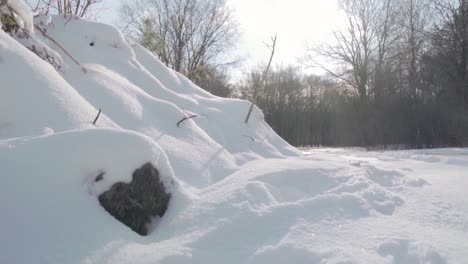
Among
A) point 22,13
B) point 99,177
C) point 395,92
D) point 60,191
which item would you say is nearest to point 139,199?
point 99,177

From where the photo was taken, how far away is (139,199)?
1.40 meters

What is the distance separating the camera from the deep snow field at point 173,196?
111 centimetres

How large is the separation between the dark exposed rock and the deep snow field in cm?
4

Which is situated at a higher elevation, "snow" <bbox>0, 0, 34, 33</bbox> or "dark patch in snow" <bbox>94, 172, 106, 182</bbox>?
"snow" <bbox>0, 0, 34, 33</bbox>

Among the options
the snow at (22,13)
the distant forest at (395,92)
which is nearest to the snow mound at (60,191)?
the snow at (22,13)

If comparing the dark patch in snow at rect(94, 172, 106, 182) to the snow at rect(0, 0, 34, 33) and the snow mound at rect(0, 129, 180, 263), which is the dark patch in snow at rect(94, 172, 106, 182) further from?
the snow at rect(0, 0, 34, 33)

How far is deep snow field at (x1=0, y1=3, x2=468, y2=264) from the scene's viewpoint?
111 cm

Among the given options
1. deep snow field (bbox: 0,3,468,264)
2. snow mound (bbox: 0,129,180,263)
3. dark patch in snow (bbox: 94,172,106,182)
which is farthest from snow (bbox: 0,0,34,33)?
dark patch in snow (bbox: 94,172,106,182)

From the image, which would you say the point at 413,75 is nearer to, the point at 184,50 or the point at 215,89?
the point at 215,89

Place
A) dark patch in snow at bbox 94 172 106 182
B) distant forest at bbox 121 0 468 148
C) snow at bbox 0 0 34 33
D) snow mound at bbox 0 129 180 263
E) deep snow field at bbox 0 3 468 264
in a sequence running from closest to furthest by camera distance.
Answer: snow mound at bbox 0 129 180 263 → deep snow field at bbox 0 3 468 264 → dark patch in snow at bbox 94 172 106 182 → snow at bbox 0 0 34 33 → distant forest at bbox 121 0 468 148

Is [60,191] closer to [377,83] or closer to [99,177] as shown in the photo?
[99,177]

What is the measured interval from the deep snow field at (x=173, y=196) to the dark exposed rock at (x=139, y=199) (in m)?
0.04

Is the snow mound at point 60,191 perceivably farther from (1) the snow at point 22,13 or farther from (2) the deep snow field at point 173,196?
(1) the snow at point 22,13

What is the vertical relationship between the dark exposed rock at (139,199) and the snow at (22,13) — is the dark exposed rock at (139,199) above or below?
below
